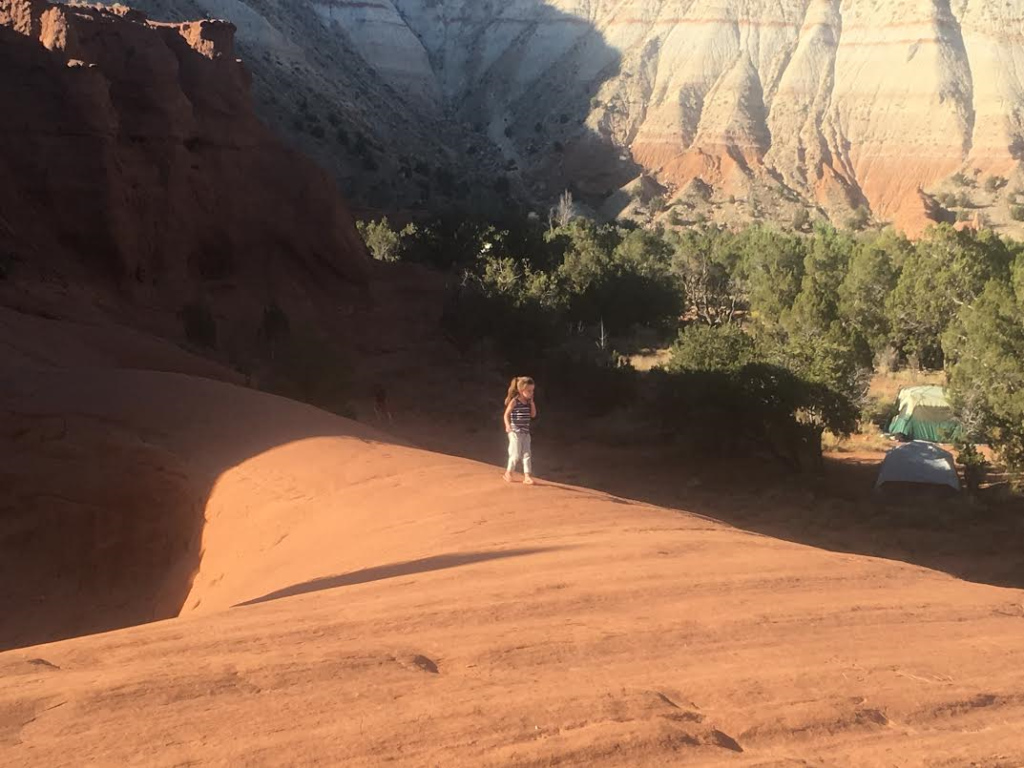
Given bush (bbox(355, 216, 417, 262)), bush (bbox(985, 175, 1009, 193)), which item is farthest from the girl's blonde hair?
→ bush (bbox(985, 175, 1009, 193))

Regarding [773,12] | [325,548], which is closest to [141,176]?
Result: [325,548]

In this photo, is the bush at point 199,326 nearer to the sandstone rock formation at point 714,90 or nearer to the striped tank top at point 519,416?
the striped tank top at point 519,416

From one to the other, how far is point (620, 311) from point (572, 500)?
2803cm

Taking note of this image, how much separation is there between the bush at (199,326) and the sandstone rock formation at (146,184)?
484 mm

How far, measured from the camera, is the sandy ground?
3670 mm

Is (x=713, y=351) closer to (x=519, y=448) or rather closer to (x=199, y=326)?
(x=519, y=448)

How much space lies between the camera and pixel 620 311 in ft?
118

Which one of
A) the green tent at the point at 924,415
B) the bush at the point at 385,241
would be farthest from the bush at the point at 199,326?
the green tent at the point at 924,415

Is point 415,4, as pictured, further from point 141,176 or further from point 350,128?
point 141,176

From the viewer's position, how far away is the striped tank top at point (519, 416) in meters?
9.34

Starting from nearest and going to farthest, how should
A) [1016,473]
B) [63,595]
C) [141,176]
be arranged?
[63,595] → [1016,473] → [141,176]

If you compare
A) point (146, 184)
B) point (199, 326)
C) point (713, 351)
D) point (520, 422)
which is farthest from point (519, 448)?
point (146, 184)

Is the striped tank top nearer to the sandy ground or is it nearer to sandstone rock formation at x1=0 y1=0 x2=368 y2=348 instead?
the sandy ground

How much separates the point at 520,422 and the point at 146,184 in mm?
22464
